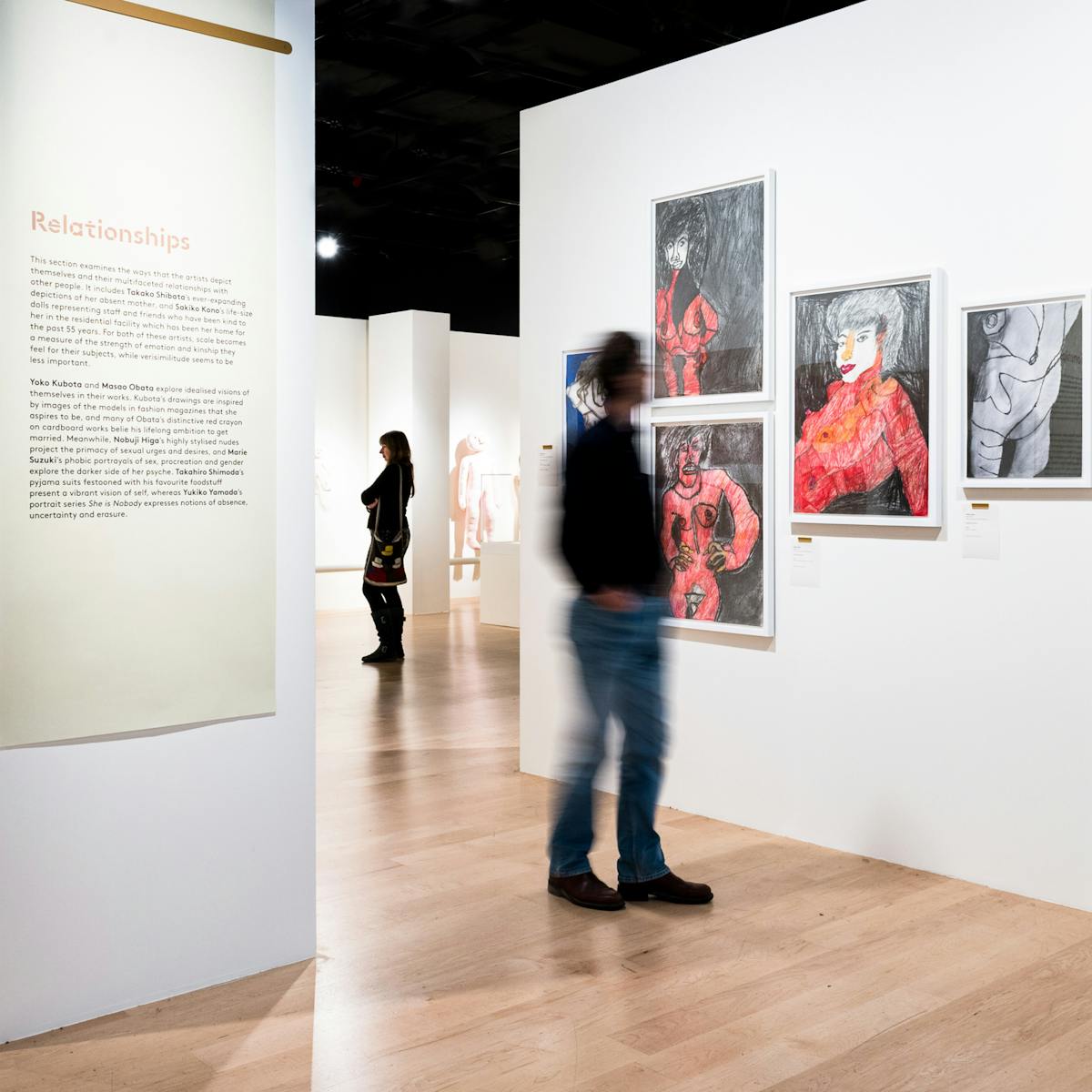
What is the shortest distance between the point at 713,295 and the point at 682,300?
18cm

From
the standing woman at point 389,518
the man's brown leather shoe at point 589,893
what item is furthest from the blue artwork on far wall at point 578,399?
the standing woman at point 389,518

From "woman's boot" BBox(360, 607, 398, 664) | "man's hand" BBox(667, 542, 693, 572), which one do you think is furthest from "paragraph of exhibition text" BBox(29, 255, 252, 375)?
"woman's boot" BBox(360, 607, 398, 664)

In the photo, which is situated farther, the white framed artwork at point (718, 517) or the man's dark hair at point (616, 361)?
the white framed artwork at point (718, 517)

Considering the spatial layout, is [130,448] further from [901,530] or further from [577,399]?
[577,399]

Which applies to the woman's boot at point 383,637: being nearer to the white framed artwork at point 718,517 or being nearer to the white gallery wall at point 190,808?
the white framed artwork at point 718,517

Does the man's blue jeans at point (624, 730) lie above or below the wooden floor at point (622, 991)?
above

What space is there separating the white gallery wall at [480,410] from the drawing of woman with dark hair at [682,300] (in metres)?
9.33

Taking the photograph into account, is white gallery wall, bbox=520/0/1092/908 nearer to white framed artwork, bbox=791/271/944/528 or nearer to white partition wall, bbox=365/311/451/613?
white framed artwork, bbox=791/271/944/528

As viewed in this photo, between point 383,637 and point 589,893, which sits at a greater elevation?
point 383,637

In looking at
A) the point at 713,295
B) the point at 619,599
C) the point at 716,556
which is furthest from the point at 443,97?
the point at 619,599

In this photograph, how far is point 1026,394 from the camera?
4340 millimetres

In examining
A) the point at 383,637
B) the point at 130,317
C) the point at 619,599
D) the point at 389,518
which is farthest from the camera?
the point at 383,637

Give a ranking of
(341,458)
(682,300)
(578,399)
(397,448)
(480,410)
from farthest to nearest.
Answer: (480,410), (341,458), (397,448), (578,399), (682,300)

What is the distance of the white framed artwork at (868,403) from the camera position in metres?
4.62
